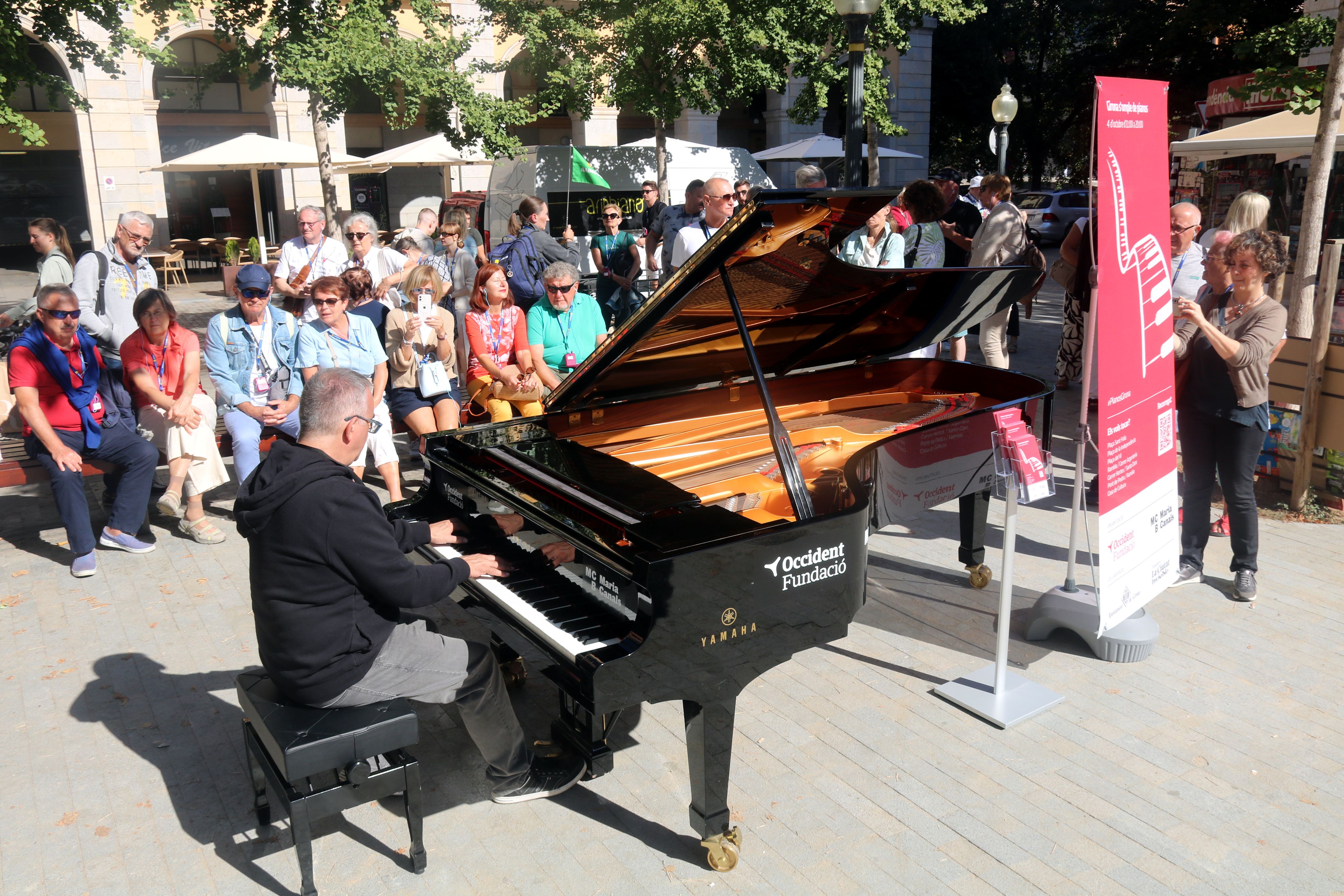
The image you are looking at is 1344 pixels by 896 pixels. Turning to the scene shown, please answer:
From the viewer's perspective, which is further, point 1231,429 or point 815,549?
point 1231,429

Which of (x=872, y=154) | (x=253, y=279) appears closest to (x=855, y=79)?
(x=253, y=279)

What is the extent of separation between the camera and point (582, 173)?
576 inches

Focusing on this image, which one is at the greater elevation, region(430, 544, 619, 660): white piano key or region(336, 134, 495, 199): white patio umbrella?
region(336, 134, 495, 199): white patio umbrella

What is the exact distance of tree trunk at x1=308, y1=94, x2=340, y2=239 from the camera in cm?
1502

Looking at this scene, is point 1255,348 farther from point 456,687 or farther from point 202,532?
point 202,532

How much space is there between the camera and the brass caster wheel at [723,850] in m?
3.32

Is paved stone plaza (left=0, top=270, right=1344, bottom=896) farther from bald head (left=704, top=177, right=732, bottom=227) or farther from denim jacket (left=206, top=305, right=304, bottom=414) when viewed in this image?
bald head (left=704, top=177, right=732, bottom=227)

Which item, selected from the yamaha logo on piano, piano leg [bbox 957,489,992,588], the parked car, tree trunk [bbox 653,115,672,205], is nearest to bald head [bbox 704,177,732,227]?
piano leg [bbox 957,489,992,588]

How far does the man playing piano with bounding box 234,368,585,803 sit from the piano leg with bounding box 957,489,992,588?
3.14 metres

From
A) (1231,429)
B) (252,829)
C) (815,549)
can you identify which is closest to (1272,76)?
(1231,429)

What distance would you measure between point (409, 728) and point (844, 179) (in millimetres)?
8000

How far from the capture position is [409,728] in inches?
127

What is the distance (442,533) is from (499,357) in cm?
306

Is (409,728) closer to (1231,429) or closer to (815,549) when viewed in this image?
(815,549)
